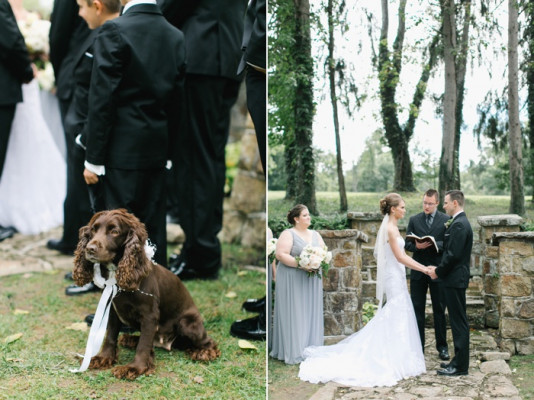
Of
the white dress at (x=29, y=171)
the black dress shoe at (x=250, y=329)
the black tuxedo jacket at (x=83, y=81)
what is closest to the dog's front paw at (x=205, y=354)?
the black dress shoe at (x=250, y=329)

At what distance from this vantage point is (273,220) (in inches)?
139

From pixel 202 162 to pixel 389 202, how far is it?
2.29m

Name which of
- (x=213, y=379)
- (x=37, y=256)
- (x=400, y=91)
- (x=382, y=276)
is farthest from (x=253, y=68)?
(x=37, y=256)

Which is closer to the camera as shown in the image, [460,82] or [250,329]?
[460,82]

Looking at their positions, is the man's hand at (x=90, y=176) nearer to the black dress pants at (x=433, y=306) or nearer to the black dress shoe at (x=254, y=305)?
the black dress shoe at (x=254, y=305)

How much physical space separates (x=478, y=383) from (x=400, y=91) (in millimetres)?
1594

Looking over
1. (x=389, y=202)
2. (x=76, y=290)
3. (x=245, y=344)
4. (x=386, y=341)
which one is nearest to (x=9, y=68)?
(x=76, y=290)

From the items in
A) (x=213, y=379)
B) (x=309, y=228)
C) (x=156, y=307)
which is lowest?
(x=213, y=379)

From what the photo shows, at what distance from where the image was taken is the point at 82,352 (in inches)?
151

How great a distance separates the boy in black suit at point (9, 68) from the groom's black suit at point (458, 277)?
14.6ft

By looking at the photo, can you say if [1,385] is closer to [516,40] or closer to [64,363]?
[64,363]

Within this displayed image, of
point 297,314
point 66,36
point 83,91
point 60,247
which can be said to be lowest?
point 297,314

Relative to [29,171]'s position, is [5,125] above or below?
above

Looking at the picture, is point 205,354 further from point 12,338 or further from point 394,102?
point 394,102
